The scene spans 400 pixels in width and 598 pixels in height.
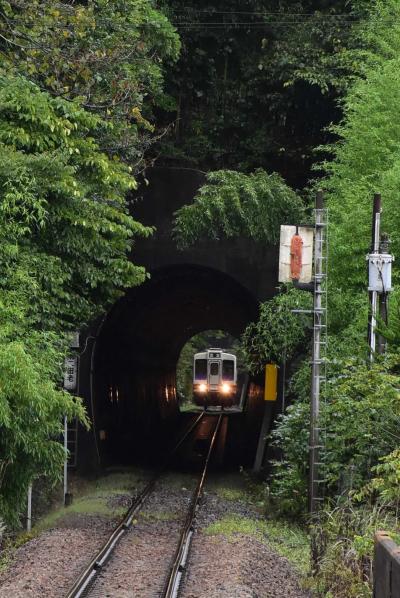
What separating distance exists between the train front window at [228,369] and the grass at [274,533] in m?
25.9

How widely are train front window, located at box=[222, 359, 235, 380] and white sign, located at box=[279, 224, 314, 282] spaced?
28.4 metres

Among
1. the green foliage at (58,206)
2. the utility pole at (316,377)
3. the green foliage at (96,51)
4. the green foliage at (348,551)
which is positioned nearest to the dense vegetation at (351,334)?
the green foliage at (348,551)

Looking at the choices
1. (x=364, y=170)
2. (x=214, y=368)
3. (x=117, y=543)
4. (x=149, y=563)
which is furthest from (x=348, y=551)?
(x=214, y=368)

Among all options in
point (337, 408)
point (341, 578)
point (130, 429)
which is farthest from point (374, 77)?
point (130, 429)

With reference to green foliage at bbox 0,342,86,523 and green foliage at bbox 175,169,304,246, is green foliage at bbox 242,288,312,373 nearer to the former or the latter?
green foliage at bbox 175,169,304,246

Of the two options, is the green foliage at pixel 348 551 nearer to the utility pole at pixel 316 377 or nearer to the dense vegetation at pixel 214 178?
the dense vegetation at pixel 214 178

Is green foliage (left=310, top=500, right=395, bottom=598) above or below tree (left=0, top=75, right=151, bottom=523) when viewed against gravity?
below

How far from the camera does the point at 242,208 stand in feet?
62.7

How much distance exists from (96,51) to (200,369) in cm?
2865

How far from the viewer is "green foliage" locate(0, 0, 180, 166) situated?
13.6 m

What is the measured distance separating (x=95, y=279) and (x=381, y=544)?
9.15 metres

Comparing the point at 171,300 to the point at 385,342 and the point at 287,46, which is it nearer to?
the point at 287,46

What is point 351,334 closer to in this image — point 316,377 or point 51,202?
point 316,377

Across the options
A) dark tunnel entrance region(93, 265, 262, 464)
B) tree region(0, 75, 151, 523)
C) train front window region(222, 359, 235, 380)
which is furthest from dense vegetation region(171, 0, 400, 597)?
train front window region(222, 359, 235, 380)
